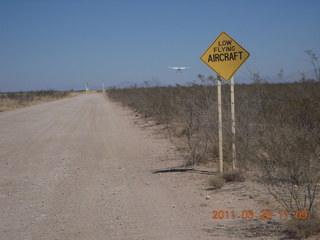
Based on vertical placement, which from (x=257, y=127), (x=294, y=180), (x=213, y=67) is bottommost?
(x=294, y=180)

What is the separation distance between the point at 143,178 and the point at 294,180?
335cm

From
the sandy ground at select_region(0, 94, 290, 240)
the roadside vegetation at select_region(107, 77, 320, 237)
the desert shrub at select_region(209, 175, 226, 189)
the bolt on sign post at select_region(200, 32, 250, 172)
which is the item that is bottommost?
the sandy ground at select_region(0, 94, 290, 240)

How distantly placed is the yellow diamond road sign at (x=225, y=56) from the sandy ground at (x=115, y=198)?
2167 millimetres

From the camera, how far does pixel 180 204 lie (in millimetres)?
6434

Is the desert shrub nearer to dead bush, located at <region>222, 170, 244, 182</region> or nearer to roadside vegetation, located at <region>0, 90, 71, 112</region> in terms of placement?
dead bush, located at <region>222, 170, 244, 182</region>

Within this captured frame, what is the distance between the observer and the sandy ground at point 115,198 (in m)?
5.32

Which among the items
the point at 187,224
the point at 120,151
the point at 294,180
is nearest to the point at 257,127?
the point at 294,180

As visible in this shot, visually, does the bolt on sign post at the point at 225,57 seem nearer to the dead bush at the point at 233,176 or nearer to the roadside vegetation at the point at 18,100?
the dead bush at the point at 233,176

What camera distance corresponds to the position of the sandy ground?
532 cm

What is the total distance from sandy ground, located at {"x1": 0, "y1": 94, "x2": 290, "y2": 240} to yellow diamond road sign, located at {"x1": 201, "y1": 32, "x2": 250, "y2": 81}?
2.17m

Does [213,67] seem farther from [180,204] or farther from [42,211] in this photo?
[42,211]

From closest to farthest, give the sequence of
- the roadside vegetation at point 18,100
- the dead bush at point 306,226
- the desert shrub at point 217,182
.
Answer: the dead bush at point 306,226, the desert shrub at point 217,182, the roadside vegetation at point 18,100
